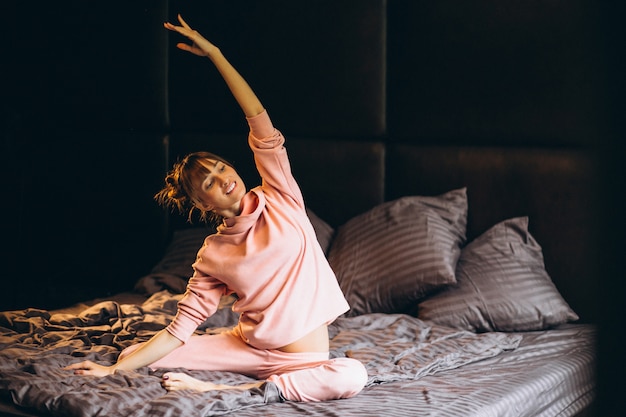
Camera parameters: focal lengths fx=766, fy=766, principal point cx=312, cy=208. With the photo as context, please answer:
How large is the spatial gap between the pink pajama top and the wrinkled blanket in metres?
0.16

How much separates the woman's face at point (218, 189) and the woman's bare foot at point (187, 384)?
1.41 ft

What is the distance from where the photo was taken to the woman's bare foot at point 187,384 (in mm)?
1753

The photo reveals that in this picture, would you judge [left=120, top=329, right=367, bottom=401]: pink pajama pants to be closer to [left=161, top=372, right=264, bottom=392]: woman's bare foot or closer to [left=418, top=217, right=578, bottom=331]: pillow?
[left=161, top=372, right=264, bottom=392]: woman's bare foot

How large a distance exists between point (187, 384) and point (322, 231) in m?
1.44

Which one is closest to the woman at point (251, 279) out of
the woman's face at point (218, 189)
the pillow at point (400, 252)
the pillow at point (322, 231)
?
the woman's face at point (218, 189)

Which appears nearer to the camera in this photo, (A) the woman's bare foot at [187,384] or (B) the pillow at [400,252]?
(A) the woman's bare foot at [187,384]

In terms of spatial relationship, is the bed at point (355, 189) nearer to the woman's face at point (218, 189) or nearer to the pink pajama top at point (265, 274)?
the pink pajama top at point (265, 274)

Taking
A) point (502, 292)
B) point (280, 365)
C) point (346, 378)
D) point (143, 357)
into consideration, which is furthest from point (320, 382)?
point (502, 292)

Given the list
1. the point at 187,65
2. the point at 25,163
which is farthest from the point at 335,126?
the point at 25,163

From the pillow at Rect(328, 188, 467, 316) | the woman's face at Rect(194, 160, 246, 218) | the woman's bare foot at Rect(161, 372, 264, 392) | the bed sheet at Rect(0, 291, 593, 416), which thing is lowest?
the bed sheet at Rect(0, 291, 593, 416)

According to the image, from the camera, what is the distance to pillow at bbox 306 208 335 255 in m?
3.09

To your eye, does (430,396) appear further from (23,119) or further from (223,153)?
(23,119)

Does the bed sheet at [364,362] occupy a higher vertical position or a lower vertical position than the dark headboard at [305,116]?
lower

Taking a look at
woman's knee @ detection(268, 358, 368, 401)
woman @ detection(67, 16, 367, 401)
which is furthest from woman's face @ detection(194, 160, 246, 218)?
woman's knee @ detection(268, 358, 368, 401)
